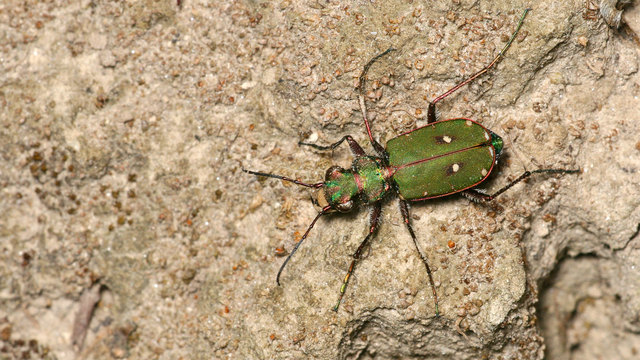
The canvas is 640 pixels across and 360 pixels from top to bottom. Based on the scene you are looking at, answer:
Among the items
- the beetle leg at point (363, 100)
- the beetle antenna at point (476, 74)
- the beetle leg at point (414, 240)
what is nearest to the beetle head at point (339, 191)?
the beetle leg at point (363, 100)

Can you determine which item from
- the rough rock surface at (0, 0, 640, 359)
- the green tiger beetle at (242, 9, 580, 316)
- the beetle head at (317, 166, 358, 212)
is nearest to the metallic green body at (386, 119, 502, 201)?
the green tiger beetle at (242, 9, 580, 316)

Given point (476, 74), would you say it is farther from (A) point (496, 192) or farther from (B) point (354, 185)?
(B) point (354, 185)

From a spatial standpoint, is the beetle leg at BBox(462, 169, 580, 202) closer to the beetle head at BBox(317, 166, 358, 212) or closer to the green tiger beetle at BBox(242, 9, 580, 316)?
the green tiger beetle at BBox(242, 9, 580, 316)

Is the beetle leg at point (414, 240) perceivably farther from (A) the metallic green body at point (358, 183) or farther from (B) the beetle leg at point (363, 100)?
(B) the beetle leg at point (363, 100)

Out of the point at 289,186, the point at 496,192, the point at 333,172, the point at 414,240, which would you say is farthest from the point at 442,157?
the point at 289,186

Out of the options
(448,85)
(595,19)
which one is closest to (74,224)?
(448,85)
